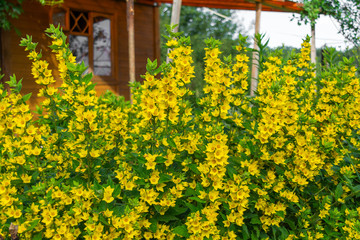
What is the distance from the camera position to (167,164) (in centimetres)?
179

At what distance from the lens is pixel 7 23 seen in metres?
6.41

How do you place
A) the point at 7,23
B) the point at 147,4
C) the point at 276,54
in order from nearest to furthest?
the point at 276,54 → the point at 7,23 → the point at 147,4

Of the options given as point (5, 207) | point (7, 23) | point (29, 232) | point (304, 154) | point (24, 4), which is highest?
point (24, 4)

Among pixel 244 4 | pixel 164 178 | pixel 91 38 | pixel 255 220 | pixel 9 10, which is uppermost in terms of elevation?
pixel 244 4

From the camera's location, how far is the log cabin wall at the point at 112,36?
22.6 ft

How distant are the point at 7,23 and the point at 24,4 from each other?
0.91 meters

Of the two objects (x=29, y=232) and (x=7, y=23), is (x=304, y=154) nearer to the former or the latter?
(x=29, y=232)

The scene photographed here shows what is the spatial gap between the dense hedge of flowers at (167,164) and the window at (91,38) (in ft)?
18.8

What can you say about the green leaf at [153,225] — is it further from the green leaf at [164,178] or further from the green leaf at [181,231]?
the green leaf at [164,178]

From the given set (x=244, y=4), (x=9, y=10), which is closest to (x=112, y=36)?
(x=9, y=10)

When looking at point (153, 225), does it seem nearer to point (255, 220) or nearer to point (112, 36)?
point (255, 220)

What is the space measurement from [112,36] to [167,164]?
23.3 ft

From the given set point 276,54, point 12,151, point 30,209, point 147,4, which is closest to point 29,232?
point 30,209

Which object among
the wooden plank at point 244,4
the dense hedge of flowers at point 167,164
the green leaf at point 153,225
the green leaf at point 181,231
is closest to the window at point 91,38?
the wooden plank at point 244,4
